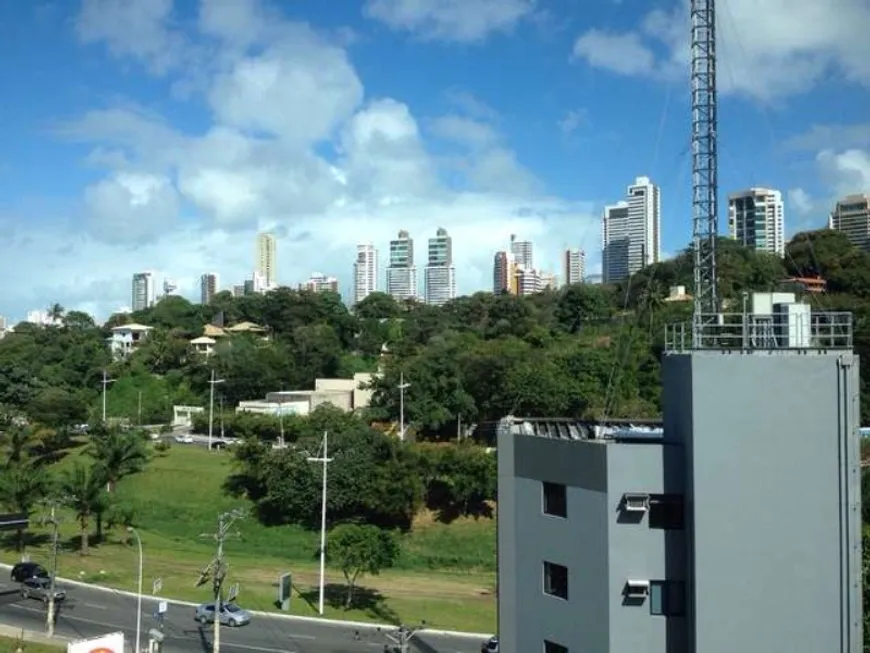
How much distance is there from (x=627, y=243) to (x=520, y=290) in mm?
29963

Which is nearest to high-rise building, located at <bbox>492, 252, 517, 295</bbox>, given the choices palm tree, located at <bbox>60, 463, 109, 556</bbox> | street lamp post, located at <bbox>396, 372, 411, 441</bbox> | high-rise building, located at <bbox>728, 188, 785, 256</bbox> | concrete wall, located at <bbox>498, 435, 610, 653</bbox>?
high-rise building, located at <bbox>728, 188, 785, 256</bbox>

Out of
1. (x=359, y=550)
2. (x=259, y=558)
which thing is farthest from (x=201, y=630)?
(x=259, y=558)

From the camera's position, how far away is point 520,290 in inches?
4879

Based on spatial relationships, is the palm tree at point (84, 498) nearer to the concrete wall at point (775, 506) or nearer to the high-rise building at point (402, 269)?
the concrete wall at point (775, 506)

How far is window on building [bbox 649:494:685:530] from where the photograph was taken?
37.5 feet

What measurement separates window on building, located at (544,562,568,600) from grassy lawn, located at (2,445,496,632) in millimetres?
12707

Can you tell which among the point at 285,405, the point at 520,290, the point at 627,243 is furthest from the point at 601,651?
the point at 520,290

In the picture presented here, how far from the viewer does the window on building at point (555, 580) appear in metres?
12.1

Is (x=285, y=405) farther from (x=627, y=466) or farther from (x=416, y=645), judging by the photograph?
(x=627, y=466)

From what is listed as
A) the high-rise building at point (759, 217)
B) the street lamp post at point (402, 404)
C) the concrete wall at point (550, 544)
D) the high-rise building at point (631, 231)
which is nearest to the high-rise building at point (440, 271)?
the high-rise building at point (631, 231)

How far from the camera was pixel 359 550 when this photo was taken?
26.9 m

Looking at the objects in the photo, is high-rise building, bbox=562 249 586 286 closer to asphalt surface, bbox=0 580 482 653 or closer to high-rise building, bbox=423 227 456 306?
high-rise building, bbox=423 227 456 306

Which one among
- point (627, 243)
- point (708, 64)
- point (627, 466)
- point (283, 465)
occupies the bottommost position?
point (283, 465)

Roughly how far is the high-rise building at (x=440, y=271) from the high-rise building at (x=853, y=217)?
5436cm
